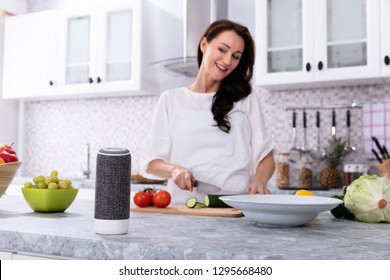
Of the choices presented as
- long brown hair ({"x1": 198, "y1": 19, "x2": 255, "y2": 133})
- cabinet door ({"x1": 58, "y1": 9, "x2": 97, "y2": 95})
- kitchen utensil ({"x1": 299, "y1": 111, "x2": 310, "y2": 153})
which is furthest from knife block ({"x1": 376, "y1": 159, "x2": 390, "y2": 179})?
cabinet door ({"x1": 58, "y1": 9, "x2": 97, "y2": 95})

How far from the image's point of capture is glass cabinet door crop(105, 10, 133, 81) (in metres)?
3.84

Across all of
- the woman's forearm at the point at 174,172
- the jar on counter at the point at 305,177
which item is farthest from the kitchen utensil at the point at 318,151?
the woman's forearm at the point at 174,172

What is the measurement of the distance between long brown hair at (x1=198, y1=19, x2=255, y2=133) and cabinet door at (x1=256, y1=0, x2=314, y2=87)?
1103 millimetres

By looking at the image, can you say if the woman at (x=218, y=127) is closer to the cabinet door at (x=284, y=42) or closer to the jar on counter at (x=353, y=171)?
the cabinet door at (x=284, y=42)

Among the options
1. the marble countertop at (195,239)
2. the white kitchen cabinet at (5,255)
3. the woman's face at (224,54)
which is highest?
the woman's face at (224,54)

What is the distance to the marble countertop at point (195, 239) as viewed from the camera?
0.92 metres

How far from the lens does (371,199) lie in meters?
1.34

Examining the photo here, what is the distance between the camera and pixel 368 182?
4.41 feet

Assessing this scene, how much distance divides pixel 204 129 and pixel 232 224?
0.91 meters

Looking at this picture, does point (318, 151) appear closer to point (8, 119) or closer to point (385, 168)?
point (385, 168)

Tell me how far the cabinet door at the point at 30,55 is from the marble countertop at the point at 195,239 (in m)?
3.06

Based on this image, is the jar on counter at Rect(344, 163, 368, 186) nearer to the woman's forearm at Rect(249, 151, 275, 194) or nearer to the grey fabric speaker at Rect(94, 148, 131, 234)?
the woman's forearm at Rect(249, 151, 275, 194)
